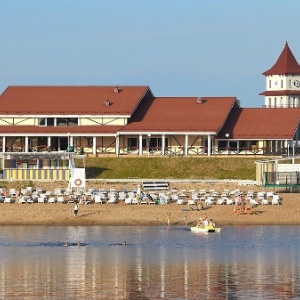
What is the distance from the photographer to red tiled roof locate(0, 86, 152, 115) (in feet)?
310

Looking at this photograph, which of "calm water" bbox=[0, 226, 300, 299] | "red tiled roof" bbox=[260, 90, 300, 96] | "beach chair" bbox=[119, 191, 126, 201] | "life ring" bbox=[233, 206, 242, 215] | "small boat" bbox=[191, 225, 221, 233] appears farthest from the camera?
"red tiled roof" bbox=[260, 90, 300, 96]

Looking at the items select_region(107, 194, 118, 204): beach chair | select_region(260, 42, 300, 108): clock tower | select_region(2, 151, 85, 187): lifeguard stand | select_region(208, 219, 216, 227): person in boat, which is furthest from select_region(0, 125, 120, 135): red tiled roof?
select_region(260, 42, 300, 108): clock tower

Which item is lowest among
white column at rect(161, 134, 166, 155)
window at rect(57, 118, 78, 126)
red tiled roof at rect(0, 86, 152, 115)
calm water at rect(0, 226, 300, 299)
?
calm water at rect(0, 226, 300, 299)

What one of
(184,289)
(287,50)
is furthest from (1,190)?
(287,50)

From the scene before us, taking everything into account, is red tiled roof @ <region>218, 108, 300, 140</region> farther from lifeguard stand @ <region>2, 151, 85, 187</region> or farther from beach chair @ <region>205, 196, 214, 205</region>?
beach chair @ <region>205, 196, 214, 205</region>

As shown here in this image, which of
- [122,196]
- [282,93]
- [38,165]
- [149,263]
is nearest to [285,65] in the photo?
[282,93]

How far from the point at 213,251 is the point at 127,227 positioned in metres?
10.7

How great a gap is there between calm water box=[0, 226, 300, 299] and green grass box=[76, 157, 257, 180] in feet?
56.2

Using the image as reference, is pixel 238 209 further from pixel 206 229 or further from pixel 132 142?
pixel 132 142

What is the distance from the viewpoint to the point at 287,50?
13088 cm

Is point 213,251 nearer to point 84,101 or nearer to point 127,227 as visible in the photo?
point 127,227

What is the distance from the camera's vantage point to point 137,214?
6844 cm

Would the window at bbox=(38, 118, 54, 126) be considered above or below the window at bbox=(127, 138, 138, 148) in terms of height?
above

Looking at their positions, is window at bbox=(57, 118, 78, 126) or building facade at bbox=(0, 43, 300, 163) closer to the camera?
building facade at bbox=(0, 43, 300, 163)
